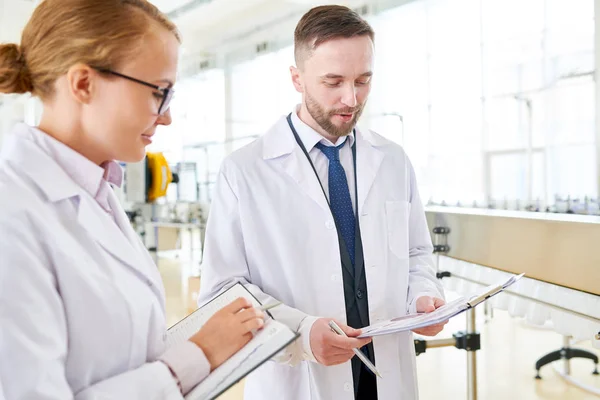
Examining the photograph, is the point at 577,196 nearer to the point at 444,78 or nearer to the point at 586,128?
the point at 586,128

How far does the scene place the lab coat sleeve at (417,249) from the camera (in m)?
1.42

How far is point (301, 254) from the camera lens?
1312mm

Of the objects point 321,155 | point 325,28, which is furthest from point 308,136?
point 325,28

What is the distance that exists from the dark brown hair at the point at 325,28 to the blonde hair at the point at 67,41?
587 millimetres

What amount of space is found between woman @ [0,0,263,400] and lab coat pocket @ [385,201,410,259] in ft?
2.06

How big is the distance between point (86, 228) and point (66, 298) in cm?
11

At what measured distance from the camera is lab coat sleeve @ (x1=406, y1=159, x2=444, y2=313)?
4.67ft

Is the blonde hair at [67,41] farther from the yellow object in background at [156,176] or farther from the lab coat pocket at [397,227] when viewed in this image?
the yellow object in background at [156,176]

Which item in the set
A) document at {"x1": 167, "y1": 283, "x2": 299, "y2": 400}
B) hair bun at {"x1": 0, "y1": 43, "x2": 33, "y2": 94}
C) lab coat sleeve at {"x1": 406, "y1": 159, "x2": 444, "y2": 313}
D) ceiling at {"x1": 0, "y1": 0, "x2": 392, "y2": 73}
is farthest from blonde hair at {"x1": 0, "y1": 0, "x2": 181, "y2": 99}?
ceiling at {"x1": 0, "y1": 0, "x2": 392, "y2": 73}

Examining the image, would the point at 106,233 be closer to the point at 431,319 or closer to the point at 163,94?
the point at 163,94

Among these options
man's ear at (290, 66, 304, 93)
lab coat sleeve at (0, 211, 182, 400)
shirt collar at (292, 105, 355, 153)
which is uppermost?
man's ear at (290, 66, 304, 93)

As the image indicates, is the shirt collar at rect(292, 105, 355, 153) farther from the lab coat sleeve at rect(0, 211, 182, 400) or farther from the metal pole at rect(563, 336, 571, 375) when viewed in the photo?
the metal pole at rect(563, 336, 571, 375)

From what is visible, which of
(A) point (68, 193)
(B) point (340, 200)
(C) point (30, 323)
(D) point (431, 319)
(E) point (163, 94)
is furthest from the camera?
(B) point (340, 200)

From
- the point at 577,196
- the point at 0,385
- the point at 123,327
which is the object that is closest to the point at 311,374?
the point at 123,327
